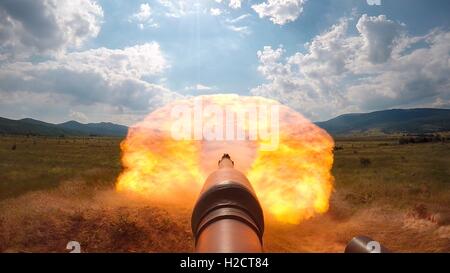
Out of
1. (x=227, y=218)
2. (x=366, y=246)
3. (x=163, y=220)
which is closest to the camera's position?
(x=227, y=218)

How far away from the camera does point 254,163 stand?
999 inches

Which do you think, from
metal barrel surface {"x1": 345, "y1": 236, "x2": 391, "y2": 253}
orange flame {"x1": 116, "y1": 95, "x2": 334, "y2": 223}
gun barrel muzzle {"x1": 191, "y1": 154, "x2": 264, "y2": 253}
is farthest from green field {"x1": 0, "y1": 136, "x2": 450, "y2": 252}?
gun barrel muzzle {"x1": 191, "y1": 154, "x2": 264, "y2": 253}

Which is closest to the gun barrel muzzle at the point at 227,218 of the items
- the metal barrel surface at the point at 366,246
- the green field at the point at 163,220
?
the metal barrel surface at the point at 366,246

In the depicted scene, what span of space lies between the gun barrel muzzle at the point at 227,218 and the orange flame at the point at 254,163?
16.2m

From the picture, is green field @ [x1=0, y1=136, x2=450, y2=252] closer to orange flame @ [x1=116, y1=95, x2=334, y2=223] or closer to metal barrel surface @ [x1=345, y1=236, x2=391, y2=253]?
orange flame @ [x1=116, y1=95, x2=334, y2=223]

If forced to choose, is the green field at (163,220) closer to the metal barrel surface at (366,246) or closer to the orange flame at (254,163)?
the orange flame at (254,163)

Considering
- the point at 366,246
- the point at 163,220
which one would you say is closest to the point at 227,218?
the point at 366,246

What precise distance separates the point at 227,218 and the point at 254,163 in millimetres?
19356

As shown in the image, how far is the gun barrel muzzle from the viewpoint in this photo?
5.30 m

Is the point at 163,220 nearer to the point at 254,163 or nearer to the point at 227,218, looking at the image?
the point at 254,163

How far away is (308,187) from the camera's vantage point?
25.9 meters

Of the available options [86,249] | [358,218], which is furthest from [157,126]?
[358,218]
